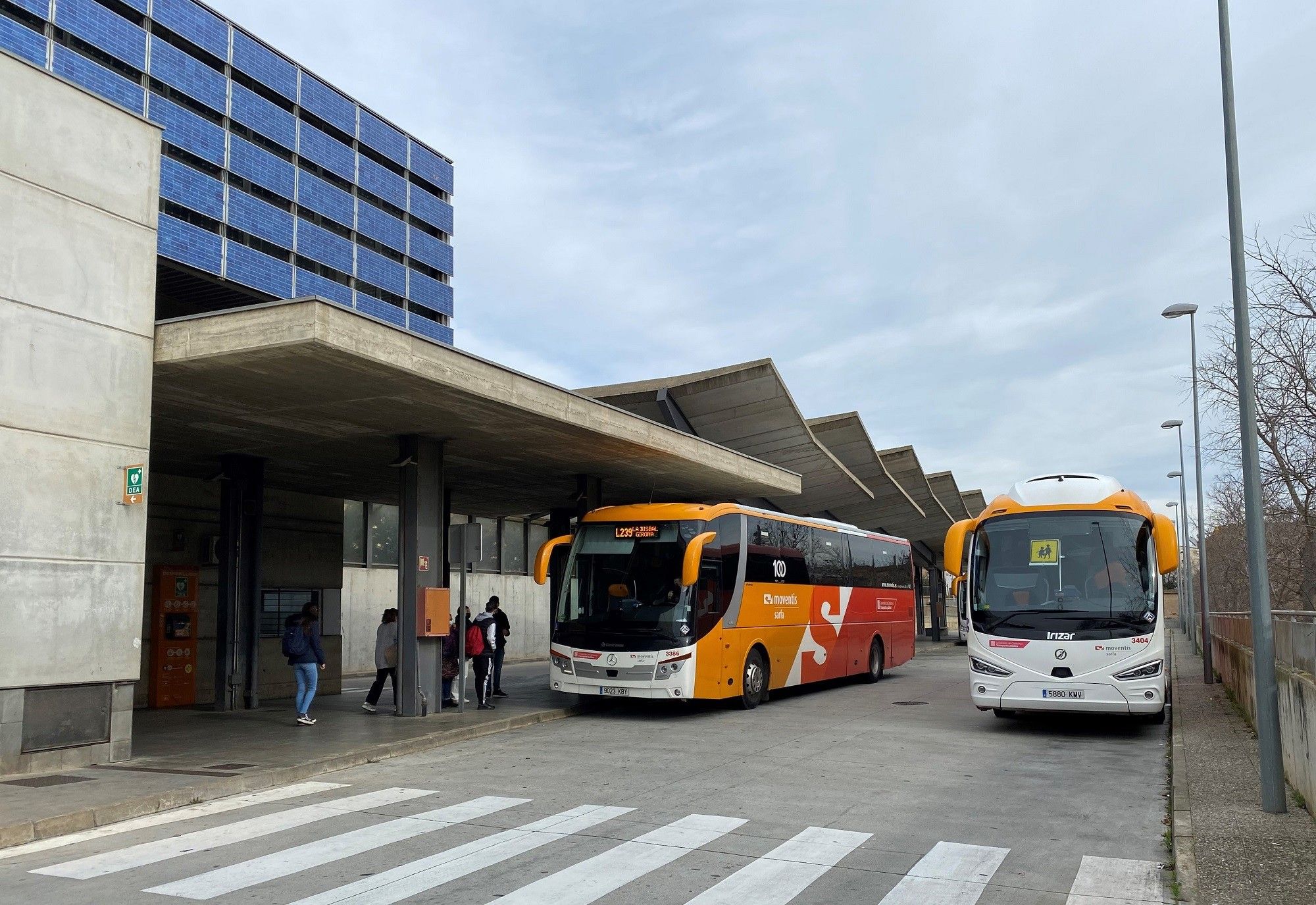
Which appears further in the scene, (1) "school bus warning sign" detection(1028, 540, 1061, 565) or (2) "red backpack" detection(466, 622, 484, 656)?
(2) "red backpack" detection(466, 622, 484, 656)

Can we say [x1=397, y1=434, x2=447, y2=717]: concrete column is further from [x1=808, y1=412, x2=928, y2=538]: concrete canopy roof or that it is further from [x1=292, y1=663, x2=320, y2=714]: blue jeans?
[x1=808, y1=412, x2=928, y2=538]: concrete canopy roof

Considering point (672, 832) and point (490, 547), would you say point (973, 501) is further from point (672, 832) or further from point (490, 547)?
point (672, 832)

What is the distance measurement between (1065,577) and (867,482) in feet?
73.3

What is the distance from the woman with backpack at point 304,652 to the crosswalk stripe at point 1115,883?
10493mm

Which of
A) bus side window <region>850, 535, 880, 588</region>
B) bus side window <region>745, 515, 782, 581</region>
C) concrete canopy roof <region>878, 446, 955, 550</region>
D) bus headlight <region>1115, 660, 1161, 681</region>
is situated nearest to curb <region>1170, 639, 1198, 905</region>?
bus headlight <region>1115, 660, 1161, 681</region>

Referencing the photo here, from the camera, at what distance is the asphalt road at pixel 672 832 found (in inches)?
273

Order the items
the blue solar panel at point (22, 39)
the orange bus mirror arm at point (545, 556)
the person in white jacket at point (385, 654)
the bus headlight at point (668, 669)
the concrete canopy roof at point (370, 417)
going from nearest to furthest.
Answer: the concrete canopy roof at point (370, 417), the bus headlight at point (668, 669), the person in white jacket at point (385, 654), the orange bus mirror arm at point (545, 556), the blue solar panel at point (22, 39)

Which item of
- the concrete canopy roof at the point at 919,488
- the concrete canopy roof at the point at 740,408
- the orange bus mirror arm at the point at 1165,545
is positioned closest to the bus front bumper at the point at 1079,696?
the orange bus mirror arm at the point at 1165,545

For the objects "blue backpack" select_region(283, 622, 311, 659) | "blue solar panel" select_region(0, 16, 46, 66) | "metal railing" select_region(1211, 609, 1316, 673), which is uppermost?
"blue solar panel" select_region(0, 16, 46, 66)

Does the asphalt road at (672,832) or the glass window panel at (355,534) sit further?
the glass window panel at (355,534)

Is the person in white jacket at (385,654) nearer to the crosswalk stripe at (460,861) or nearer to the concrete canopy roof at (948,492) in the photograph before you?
the crosswalk stripe at (460,861)

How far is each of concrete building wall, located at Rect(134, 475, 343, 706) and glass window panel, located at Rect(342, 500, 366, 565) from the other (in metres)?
6.91

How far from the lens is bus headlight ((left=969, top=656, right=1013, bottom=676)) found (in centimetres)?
1455

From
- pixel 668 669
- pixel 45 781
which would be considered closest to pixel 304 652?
pixel 45 781
